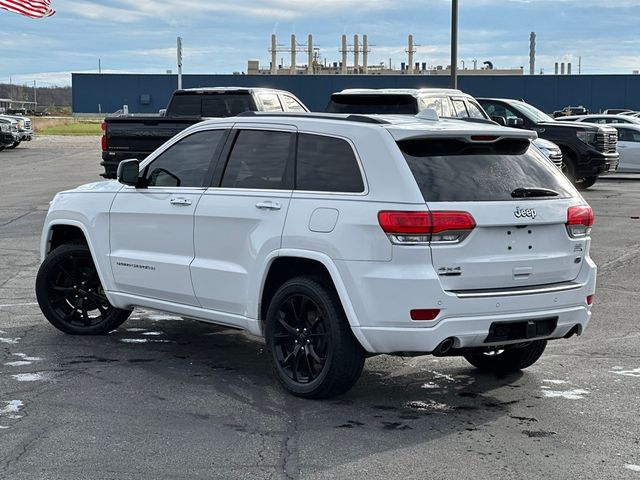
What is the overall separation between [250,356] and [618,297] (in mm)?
4479

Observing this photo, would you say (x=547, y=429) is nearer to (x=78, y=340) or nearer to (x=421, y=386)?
(x=421, y=386)

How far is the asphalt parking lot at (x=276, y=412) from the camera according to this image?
545cm

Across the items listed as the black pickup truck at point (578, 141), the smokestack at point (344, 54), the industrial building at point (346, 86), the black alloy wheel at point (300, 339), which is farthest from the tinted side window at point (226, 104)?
the smokestack at point (344, 54)

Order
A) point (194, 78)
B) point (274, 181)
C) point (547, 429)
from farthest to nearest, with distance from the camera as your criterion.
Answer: point (194, 78) < point (274, 181) < point (547, 429)

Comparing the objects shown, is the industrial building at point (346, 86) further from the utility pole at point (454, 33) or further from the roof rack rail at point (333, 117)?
the roof rack rail at point (333, 117)

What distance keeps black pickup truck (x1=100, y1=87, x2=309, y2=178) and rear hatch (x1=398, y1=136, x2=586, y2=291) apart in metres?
10.9

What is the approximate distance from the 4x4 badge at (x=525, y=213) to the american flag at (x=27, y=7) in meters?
23.0

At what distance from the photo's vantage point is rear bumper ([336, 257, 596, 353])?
6.16 metres

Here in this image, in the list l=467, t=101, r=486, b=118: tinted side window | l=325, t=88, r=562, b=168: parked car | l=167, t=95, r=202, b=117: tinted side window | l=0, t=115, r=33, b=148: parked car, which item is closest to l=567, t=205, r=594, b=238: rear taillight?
l=325, t=88, r=562, b=168: parked car

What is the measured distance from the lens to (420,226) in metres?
6.16

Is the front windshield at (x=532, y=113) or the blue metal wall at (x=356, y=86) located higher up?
the blue metal wall at (x=356, y=86)

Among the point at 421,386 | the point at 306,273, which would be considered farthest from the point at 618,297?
the point at 306,273

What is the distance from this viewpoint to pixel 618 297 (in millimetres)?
10742

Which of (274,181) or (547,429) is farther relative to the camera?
(274,181)
